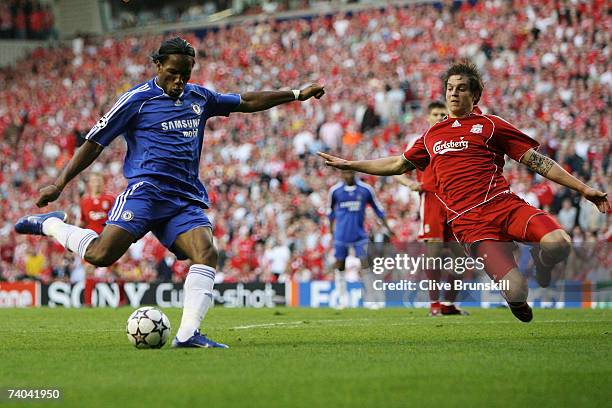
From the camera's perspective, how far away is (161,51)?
9031mm

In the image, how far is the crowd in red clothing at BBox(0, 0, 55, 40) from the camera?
138 feet

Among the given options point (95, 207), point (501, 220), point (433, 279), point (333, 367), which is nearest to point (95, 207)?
point (95, 207)

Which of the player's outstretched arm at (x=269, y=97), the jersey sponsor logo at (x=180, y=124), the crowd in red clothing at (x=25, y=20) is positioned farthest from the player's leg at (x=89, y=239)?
the crowd in red clothing at (x=25, y=20)

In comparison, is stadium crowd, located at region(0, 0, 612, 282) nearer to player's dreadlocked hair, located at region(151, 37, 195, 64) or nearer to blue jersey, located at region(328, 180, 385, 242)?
blue jersey, located at region(328, 180, 385, 242)

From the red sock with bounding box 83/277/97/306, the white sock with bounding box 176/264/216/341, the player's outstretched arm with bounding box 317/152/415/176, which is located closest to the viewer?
the white sock with bounding box 176/264/216/341

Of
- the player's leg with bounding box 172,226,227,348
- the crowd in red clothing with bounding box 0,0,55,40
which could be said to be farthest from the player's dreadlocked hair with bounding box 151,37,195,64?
the crowd in red clothing with bounding box 0,0,55,40

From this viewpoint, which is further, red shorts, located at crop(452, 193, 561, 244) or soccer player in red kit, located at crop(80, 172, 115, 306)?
soccer player in red kit, located at crop(80, 172, 115, 306)

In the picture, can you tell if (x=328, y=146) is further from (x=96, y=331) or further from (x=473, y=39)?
(x=96, y=331)

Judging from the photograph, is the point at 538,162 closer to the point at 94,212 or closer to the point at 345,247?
the point at 345,247

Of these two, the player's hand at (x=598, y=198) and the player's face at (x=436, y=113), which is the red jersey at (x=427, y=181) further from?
the player's hand at (x=598, y=198)

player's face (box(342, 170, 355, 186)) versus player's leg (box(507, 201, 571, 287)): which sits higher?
player's face (box(342, 170, 355, 186))

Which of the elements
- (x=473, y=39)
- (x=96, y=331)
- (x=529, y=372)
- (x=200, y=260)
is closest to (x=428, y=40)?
(x=473, y=39)

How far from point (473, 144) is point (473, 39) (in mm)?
17239

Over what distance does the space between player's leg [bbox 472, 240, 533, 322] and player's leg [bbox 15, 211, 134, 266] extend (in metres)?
3.14
